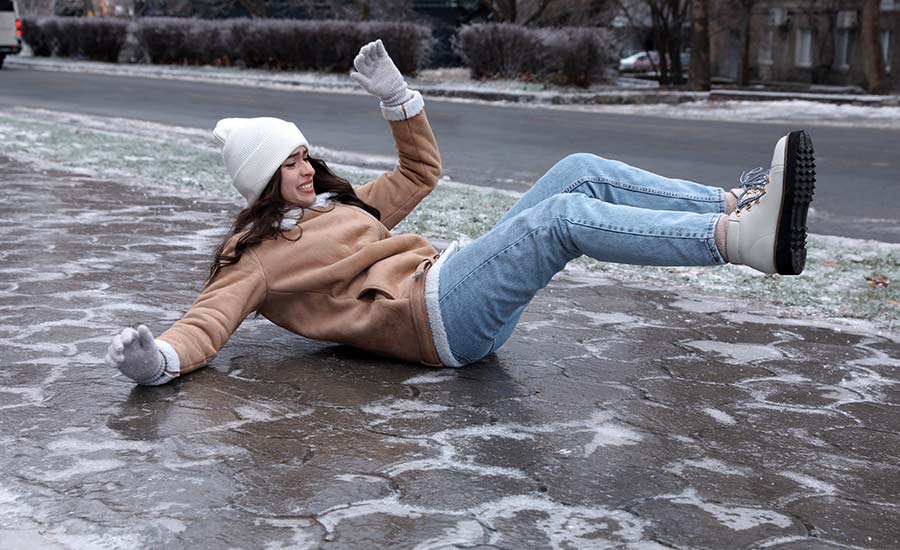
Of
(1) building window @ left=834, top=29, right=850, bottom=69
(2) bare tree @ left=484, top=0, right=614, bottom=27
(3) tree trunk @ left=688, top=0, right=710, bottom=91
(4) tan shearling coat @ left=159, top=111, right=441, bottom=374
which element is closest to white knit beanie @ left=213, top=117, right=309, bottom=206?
(4) tan shearling coat @ left=159, top=111, right=441, bottom=374

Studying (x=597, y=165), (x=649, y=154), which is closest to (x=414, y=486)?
(x=597, y=165)

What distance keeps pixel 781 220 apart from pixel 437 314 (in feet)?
3.45

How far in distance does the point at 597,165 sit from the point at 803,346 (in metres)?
1.08

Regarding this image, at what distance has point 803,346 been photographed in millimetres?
4199

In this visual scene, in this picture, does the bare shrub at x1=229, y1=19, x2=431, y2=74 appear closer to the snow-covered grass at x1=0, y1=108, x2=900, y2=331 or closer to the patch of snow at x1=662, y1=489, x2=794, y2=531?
the snow-covered grass at x1=0, y1=108, x2=900, y2=331

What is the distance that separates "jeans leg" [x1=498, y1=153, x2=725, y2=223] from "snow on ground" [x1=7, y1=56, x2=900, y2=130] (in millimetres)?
12412

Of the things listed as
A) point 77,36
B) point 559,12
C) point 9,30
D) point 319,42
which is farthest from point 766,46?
point 9,30

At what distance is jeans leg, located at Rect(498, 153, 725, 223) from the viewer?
3.74m

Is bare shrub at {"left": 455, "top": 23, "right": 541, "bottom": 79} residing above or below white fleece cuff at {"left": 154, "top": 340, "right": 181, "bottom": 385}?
above

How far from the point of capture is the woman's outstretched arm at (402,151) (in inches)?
159

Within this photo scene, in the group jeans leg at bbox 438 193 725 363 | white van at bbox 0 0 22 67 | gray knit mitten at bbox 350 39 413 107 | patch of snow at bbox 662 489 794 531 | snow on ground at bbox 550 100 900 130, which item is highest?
white van at bbox 0 0 22 67

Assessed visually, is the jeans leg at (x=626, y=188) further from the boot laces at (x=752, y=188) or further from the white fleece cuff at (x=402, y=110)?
the white fleece cuff at (x=402, y=110)

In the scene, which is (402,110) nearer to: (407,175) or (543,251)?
(407,175)

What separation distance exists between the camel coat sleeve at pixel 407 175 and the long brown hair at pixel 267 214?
0.23 m
